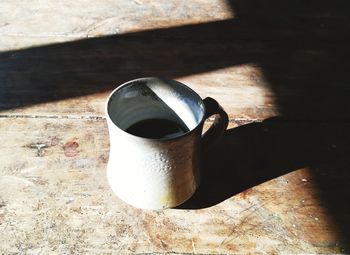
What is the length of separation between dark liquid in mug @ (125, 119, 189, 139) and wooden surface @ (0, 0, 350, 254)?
84 millimetres

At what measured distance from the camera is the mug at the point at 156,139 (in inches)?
22.8

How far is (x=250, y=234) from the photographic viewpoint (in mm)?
639

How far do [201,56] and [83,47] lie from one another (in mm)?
251

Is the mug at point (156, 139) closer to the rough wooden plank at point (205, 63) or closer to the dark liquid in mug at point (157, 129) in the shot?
the dark liquid in mug at point (157, 129)

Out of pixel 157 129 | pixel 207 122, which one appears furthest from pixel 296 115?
pixel 157 129

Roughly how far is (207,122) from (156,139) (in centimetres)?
27

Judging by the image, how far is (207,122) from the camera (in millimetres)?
811

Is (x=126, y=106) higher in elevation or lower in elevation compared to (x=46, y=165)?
higher

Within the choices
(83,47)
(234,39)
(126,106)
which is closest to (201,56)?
(234,39)

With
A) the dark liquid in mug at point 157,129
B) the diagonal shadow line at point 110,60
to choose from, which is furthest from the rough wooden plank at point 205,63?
the dark liquid in mug at point 157,129

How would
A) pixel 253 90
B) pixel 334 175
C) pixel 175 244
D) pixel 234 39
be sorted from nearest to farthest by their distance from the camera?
1. pixel 175 244
2. pixel 334 175
3. pixel 253 90
4. pixel 234 39

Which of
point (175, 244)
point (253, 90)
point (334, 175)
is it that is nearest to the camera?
point (175, 244)

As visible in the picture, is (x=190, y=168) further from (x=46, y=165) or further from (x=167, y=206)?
(x=46, y=165)

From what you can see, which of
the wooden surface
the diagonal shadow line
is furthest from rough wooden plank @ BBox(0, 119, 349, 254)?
the diagonal shadow line
